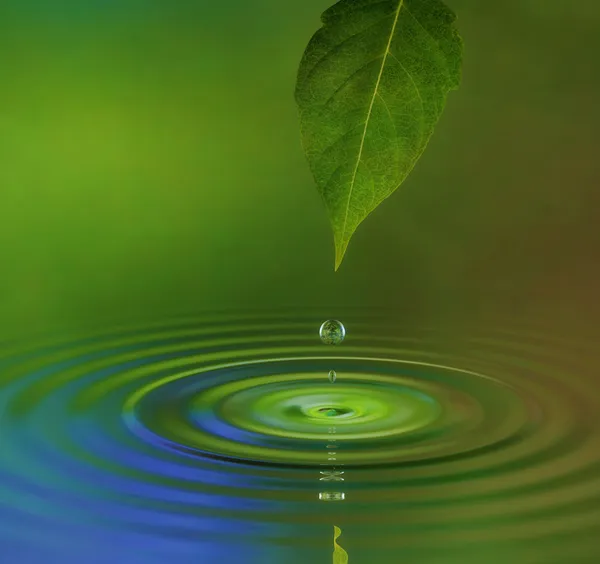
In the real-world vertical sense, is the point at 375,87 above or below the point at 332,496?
above

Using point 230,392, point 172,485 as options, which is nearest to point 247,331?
point 230,392

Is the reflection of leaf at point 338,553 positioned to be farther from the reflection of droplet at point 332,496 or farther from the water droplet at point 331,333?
the water droplet at point 331,333

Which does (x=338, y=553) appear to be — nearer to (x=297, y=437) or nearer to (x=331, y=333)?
(x=297, y=437)

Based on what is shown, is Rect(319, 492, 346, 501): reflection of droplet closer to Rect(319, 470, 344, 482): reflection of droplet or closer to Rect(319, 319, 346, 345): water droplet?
Rect(319, 470, 344, 482): reflection of droplet

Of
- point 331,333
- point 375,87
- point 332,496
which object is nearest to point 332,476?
point 332,496

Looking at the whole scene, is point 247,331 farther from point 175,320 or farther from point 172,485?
point 172,485

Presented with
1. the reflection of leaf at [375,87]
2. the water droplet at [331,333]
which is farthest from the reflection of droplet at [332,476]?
the reflection of leaf at [375,87]
